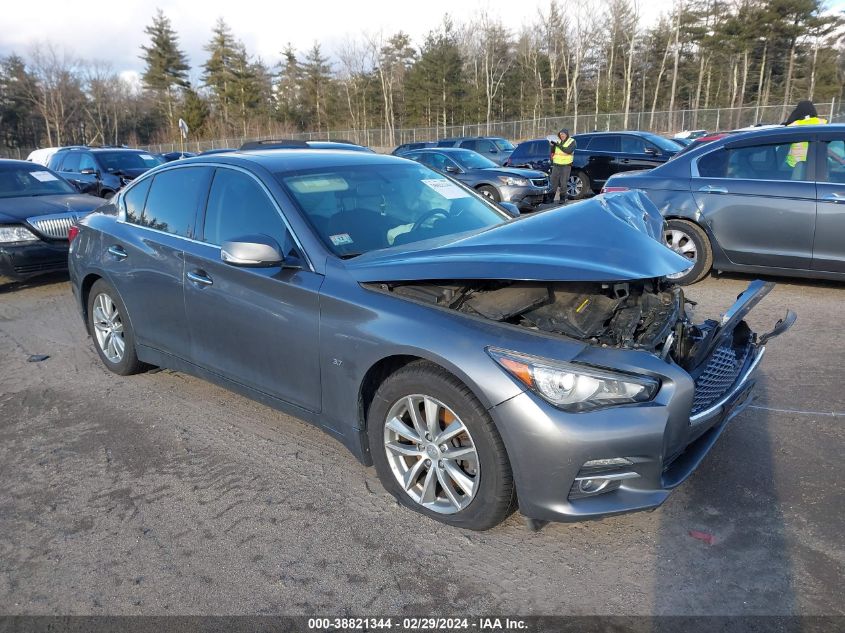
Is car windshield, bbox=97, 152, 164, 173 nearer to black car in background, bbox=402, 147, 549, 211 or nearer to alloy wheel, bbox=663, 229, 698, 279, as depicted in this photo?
black car in background, bbox=402, 147, 549, 211

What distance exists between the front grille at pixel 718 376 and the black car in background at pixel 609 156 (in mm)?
12127

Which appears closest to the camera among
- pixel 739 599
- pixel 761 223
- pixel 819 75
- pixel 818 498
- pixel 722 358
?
pixel 739 599

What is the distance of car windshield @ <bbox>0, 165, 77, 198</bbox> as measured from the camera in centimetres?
873

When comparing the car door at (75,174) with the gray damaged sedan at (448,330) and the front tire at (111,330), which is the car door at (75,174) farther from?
the gray damaged sedan at (448,330)

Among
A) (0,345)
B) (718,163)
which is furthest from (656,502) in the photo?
(0,345)

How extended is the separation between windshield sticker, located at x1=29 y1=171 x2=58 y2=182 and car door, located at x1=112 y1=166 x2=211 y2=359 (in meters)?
5.69

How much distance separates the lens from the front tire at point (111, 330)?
468 cm

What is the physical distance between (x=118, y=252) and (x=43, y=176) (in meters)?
6.04

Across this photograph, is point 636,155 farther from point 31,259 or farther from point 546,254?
point 546,254

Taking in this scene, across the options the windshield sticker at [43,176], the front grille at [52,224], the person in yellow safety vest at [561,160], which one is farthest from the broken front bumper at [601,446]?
the person in yellow safety vest at [561,160]

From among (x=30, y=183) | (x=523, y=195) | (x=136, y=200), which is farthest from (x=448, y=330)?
(x=523, y=195)

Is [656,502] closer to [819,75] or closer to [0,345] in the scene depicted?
[0,345]

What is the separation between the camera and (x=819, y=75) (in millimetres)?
51281

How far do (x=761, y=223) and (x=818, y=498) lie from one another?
4192mm
